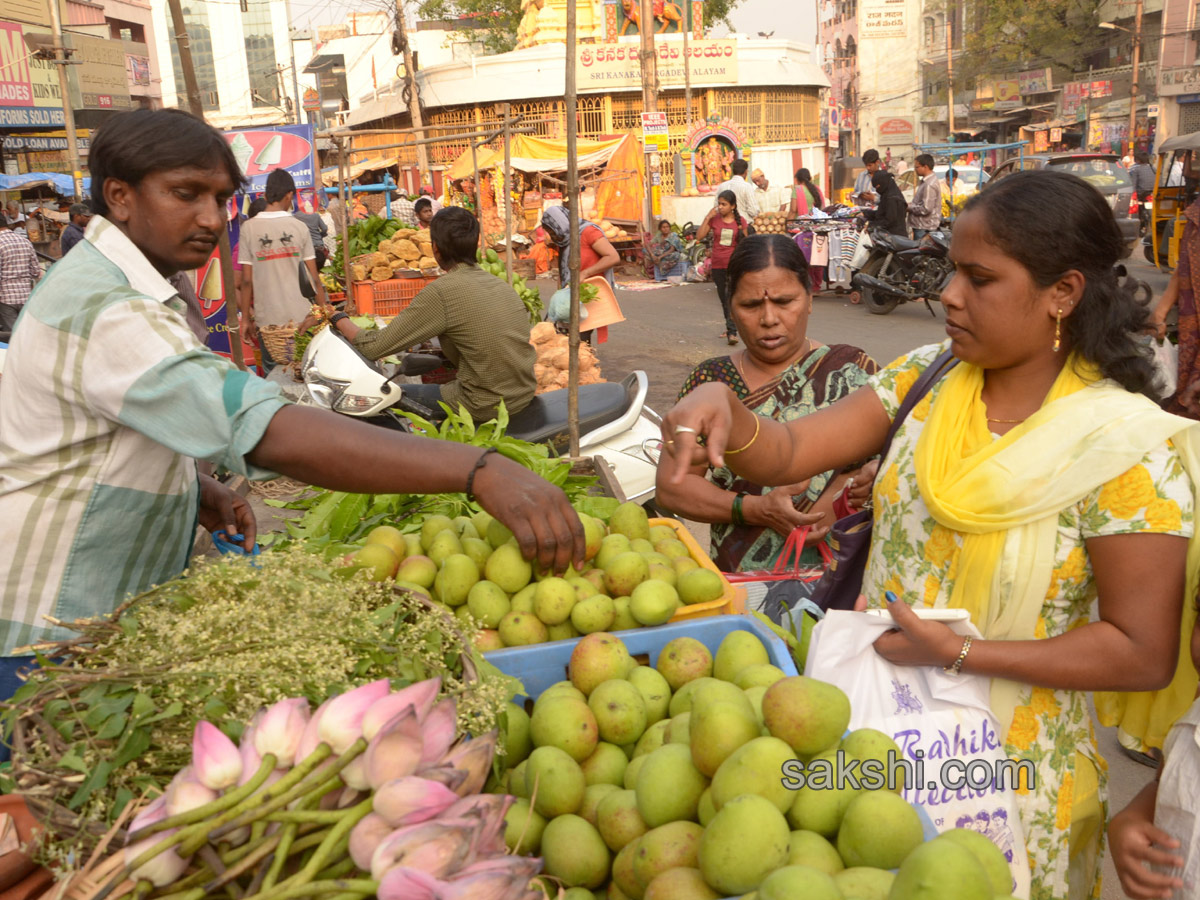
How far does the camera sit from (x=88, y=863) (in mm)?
1068

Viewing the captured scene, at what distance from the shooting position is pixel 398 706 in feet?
3.87

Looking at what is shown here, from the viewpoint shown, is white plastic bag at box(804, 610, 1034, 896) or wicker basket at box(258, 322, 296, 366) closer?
white plastic bag at box(804, 610, 1034, 896)

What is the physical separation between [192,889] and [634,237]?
69.2 feet

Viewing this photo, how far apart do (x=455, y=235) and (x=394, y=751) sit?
13.8ft

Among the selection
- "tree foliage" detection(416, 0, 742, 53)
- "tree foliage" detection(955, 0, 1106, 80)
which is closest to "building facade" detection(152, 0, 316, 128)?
"tree foliage" detection(416, 0, 742, 53)

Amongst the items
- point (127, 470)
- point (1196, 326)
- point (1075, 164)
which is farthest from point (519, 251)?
point (127, 470)

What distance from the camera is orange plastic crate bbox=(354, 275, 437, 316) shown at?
936cm

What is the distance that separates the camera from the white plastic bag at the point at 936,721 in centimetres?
170

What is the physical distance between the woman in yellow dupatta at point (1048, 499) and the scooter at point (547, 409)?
2.78 metres

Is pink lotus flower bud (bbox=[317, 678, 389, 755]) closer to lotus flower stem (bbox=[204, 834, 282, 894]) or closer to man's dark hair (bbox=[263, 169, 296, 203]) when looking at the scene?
lotus flower stem (bbox=[204, 834, 282, 894])

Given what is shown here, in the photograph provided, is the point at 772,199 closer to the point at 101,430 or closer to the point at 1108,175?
the point at 1108,175

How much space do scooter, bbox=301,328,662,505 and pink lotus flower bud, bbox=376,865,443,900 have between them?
142 inches

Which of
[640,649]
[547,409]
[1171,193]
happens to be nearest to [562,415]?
[547,409]

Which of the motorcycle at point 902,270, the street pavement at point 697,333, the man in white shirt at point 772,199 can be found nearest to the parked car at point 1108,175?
the street pavement at point 697,333
